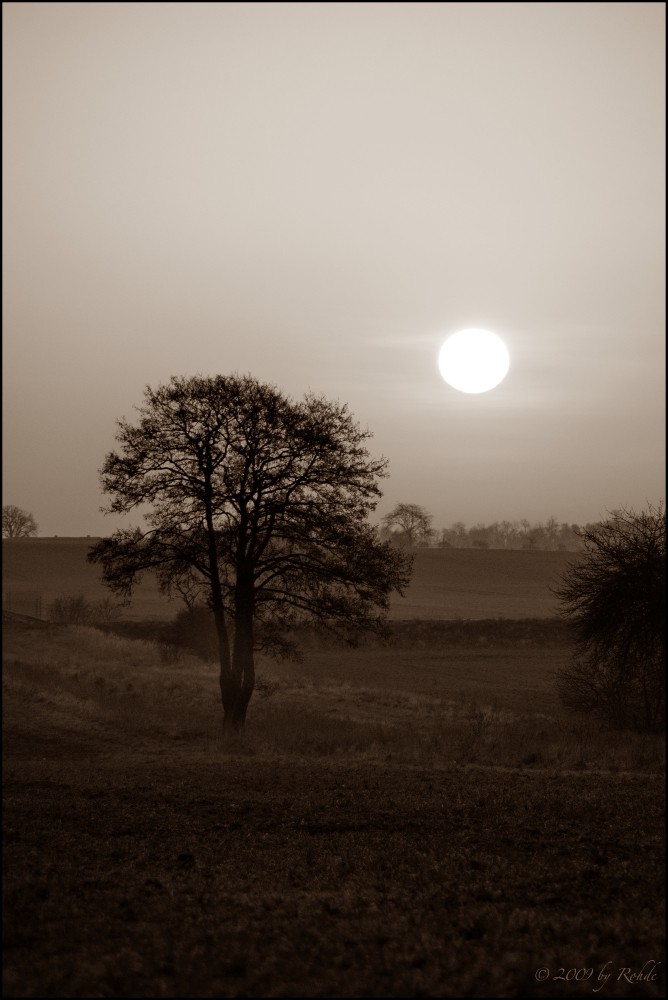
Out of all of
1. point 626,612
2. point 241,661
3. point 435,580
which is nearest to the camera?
point 626,612

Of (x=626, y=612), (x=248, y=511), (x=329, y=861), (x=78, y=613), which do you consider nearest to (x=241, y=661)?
(x=248, y=511)

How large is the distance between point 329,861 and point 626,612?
12.1 metres

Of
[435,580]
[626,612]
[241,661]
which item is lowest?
[435,580]

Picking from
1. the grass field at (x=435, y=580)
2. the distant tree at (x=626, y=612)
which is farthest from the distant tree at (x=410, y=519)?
the distant tree at (x=626, y=612)

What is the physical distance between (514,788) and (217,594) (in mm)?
10917

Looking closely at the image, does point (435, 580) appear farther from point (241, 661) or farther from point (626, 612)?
point (626, 612)

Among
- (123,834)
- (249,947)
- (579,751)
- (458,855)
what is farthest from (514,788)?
(249,947)

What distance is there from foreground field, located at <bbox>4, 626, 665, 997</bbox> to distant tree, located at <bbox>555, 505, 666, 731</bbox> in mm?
1805

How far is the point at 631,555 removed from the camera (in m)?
19.6

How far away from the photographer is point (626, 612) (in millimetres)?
18781

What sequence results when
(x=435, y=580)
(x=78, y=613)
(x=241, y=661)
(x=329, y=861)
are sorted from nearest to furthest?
1. (x=329, y=861)
2. (x=241, y=661)
3. (x=78, y=613)
4. (x=435, y=580)

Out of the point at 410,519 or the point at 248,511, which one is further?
the point at 410,519

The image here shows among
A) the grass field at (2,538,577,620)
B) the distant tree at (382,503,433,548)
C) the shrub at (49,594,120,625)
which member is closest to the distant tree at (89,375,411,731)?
the shrub at (49,594,120,625)

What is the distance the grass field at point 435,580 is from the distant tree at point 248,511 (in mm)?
40549
